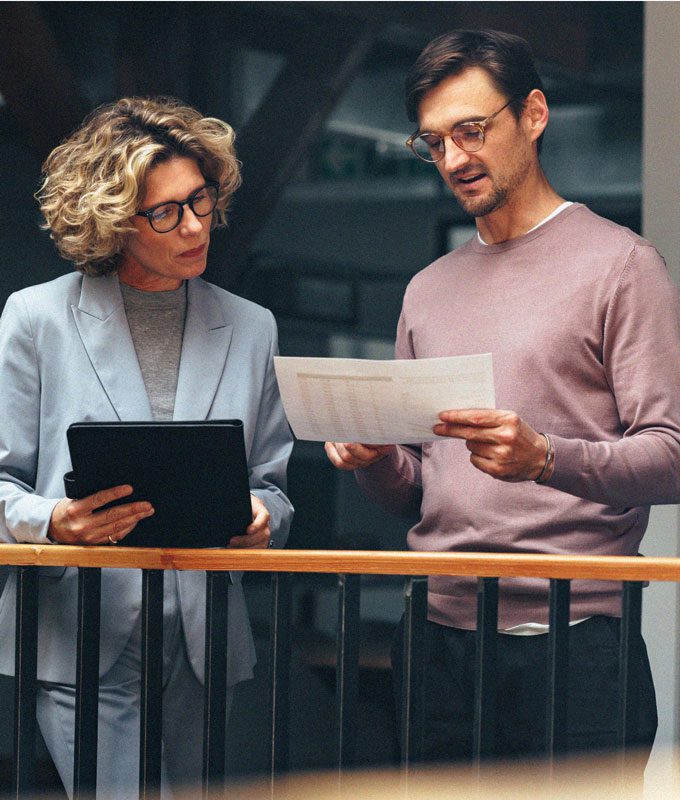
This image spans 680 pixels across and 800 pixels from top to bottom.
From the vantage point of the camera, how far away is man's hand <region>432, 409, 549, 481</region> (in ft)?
6.63

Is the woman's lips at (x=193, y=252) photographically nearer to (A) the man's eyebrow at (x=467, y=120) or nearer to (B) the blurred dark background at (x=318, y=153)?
(A) the man's eyebrow at (x=467, y=120)

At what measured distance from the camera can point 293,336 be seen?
5.55 metres

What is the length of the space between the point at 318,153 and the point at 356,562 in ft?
12.6

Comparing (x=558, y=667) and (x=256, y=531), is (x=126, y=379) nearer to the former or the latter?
(x=256, y=531)

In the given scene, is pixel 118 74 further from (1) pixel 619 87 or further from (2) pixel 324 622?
(2) pixel 324 622

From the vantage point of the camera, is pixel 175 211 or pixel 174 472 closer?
pixel 174 472

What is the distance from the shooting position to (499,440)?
2041mm

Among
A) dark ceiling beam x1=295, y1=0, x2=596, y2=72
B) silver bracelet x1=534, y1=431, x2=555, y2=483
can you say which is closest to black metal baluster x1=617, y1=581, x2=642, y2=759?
silver bracelet x1=534, y1=431, x2=555, y2=483

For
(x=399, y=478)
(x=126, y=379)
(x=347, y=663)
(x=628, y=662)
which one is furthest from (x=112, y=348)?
(x=628, y=662)

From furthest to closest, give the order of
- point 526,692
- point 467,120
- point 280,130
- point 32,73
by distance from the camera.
→ point 280,130
point 32,73
point 467,120
point 526,692

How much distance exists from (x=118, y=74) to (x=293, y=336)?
134cm

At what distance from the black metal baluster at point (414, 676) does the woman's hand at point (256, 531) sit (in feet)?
1.02

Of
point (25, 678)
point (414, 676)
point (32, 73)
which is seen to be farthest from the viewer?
point (32, 73)

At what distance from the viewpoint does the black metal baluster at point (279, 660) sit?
219 cm
